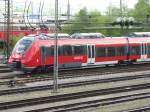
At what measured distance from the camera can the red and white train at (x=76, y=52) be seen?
3659cm

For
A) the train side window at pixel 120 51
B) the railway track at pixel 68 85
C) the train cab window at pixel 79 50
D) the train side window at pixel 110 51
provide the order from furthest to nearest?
1. the train side window at pixel 120 51
2. the train side window at pixel 110 51
3. the train cab window at pixel 79 50
4. the railway track at pixel 68 85

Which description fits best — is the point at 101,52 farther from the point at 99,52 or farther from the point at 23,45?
the point at 23,45

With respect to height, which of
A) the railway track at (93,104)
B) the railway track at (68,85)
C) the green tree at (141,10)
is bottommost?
the railway track at (93,104)

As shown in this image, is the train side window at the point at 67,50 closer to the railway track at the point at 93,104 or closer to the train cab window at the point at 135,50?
the train cab window at the point at 135,50

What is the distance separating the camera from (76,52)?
40.0 metres

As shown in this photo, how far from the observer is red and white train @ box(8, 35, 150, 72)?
3659cm

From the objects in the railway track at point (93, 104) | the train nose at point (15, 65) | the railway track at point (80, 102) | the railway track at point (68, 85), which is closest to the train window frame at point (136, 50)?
the railway track at point (68, 85)

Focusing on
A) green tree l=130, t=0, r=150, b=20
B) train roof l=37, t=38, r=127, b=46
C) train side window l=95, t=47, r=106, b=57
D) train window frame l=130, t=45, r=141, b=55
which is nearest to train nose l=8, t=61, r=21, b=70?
train roof l=37, t=38, r=127, b=46

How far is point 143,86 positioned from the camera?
3005 cm

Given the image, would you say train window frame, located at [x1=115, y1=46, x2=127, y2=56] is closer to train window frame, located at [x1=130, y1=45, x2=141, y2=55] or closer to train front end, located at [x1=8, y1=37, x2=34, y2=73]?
train window frame, located at [x1=130, y1=45, x2=141, y2=55]

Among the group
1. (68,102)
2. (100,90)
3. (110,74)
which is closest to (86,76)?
(110,74)

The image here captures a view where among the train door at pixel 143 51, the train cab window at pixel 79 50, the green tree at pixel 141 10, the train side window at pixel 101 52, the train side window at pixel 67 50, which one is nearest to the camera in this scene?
the train side window at pixel 67 50

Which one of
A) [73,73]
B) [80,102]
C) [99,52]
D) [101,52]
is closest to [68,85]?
[80,102]

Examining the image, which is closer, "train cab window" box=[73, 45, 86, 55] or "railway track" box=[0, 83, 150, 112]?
"railway track" box=[0, 83, 150, 112]
